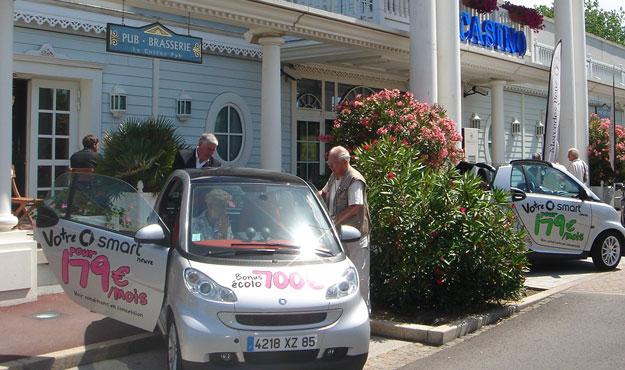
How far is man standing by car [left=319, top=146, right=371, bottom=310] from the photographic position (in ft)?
22.4

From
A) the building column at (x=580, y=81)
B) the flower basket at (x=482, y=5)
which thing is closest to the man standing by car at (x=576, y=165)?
the building column at (x=580, y=81)

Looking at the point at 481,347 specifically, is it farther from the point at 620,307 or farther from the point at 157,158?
the point at 157,158

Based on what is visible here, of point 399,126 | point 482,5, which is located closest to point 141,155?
point 399,126

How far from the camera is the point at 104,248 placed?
599 centimetres

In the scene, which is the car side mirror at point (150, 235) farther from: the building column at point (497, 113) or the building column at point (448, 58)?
the building column at point (497, 113)

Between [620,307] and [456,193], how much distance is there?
8.32ft

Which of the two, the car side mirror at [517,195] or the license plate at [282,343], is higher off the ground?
the car side mirror at [517,195]

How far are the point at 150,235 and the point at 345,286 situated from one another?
1624 millimetres

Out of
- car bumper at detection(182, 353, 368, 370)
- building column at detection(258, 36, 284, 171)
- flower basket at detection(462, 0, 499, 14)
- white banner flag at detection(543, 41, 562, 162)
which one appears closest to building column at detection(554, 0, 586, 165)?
flower basket at detection(462, 0, 499, 14)

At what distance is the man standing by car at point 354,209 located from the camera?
→ 6824 millimetres

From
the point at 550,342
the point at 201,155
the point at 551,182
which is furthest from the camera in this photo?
the point at 551,182

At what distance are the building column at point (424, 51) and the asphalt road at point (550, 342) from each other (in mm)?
5097

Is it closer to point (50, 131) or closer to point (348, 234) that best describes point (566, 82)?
point (50, 131)

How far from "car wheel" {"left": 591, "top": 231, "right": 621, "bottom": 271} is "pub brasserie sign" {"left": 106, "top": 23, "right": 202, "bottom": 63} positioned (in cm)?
702
